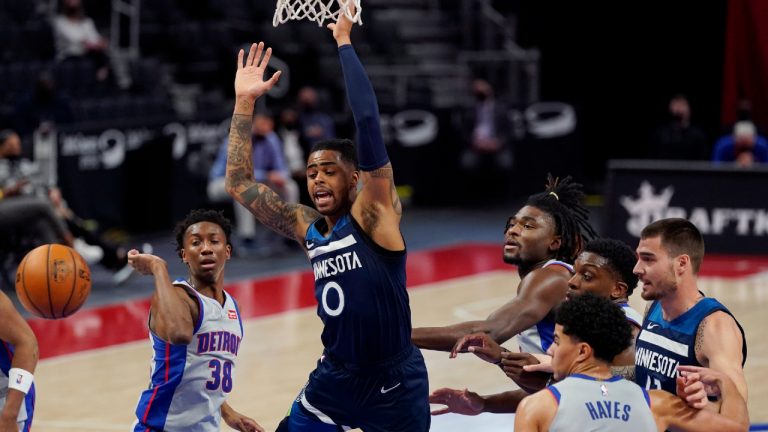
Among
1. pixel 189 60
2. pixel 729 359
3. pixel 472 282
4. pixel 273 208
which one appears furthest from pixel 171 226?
pixel 729 359

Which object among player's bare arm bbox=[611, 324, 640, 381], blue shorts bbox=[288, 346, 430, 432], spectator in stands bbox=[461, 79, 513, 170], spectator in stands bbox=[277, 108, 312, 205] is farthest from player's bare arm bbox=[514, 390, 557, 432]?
spectator in stands bbox=[461, 79, 513, 170]

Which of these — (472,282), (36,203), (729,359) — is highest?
(729,359)

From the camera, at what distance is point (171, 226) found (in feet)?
58.1

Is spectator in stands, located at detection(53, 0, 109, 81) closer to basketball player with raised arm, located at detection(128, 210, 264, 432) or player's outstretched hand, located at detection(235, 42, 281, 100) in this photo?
player's outstretched hand, located at detection(235, 42, 281, 100)

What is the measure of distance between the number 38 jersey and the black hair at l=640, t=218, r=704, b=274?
1.97m

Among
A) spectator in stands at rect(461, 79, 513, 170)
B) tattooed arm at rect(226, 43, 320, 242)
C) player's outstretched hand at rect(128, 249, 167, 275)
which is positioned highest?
tattooed arm at rect(226, 43, 320, 242)

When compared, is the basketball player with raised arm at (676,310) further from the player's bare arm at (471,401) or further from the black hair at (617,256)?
the player's bare arm at (471,401)

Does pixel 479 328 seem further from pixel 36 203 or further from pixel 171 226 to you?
pixel 171 226

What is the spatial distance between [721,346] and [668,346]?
271mm

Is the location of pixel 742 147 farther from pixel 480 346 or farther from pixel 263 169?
pixel 480 346

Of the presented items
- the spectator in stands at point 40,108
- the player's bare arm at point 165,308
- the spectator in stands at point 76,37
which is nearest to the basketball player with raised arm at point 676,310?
the player's bare arm at point 165,308

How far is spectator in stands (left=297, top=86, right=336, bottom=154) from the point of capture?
17.5 m

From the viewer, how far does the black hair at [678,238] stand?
5691 millimetres

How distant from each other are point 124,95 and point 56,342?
6.40 meters
